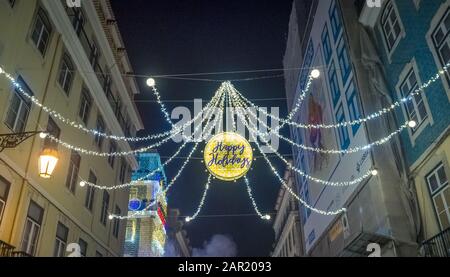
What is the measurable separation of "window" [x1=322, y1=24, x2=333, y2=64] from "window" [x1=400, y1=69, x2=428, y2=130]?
7079 mm

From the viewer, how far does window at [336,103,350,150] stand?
19.9 meters

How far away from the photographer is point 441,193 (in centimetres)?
1328

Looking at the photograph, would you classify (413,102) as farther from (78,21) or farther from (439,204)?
(78,21)

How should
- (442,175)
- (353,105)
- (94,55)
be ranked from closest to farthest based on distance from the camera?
1. (442,175)
2. (353,105)
3. (94,55)

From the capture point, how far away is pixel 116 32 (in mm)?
26422

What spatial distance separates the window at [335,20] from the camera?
812 inches

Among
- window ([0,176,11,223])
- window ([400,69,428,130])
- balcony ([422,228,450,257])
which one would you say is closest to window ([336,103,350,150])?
window ([400,69,428,130])

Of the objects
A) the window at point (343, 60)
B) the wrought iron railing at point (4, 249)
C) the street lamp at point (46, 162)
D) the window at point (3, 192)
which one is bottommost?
the wrought iron railing at point (4, 249)

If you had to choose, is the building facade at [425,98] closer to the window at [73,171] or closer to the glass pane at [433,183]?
the glass pane at [433,183]

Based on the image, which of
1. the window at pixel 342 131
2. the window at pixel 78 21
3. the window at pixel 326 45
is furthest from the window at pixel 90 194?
the window at pixel 326 45

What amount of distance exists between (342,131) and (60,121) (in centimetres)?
1391

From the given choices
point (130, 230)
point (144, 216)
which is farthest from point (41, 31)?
point (130, 230)

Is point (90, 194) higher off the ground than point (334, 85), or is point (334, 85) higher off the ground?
point (334, 85)
